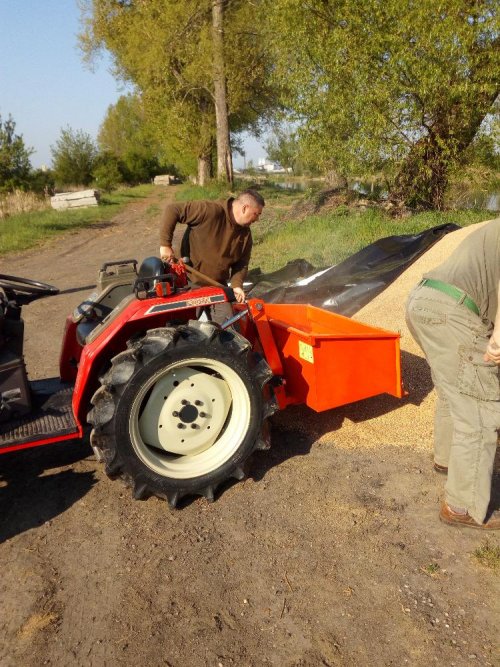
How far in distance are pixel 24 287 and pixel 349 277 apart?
3.76 meters

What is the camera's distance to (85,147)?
3556cm

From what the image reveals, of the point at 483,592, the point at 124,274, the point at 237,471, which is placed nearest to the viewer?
the point at 483,592

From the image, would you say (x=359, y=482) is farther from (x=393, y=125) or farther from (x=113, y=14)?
(x=113, y=14)

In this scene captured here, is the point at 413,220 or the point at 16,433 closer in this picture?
the point at 16,433

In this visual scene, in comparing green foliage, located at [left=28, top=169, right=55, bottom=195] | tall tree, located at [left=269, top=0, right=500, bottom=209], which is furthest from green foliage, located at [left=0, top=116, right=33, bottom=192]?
tall tree, located at [left=269, top=0, right=500, bottom=209]

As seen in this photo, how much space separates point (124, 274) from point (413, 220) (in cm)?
703

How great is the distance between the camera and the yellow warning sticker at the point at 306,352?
327 centimetres

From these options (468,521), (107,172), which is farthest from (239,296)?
(107,172)

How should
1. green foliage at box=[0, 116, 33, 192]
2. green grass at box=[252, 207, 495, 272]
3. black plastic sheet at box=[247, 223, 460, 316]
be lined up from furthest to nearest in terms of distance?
green foliage at box=[0, 116, 33, 192] < green grass at box=[252, 207, 495, 272] < black plastic sheet at box=[247, 223, 460, 316]

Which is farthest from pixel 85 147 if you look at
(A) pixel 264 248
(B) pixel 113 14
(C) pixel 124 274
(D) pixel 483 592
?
(D) pixel 483 592

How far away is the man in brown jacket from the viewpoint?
387 centimetres

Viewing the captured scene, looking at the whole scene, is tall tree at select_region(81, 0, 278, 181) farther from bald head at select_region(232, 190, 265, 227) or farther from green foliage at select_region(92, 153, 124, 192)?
bald head at select_region(232, 190, 265, 227)

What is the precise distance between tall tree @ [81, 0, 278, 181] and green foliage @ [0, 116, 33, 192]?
15.3 feet

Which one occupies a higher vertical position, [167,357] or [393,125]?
A: [393,125]
